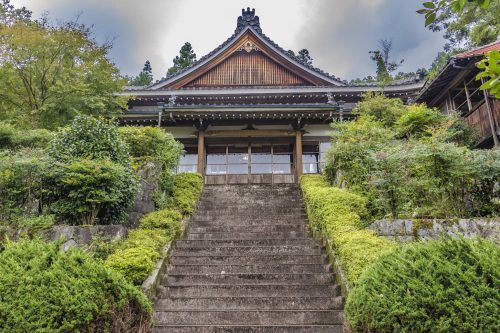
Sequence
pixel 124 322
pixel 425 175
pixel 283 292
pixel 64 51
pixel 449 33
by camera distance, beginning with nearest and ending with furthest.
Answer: pixel 124 322 < pixel 283 292 < pixel 425 175 < pixel 64 51 < pixel 449 33

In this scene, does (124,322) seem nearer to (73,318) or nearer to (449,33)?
(73,318)

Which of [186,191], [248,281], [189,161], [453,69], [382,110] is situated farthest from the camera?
[189,161]

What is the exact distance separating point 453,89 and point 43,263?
14830 mm

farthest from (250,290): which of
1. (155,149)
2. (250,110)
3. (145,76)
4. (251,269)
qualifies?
(145,76)

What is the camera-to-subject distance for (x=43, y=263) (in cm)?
386

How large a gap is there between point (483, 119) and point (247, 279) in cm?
A: 974

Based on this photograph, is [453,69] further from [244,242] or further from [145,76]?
[145,76]

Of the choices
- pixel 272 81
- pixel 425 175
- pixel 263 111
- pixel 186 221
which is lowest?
pixel 186 221

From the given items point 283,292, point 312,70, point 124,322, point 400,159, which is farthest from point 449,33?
point 124,322

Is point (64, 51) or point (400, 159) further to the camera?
point (64, 51)

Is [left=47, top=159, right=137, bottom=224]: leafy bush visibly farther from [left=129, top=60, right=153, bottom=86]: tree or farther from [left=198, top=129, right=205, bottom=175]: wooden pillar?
[left=129, top=60, right=153, bottom=86]: tree

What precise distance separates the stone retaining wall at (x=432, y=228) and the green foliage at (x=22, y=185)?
6.69m

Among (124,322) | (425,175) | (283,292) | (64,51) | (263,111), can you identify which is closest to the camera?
(124,322)

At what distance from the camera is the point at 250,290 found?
6.32 meters
